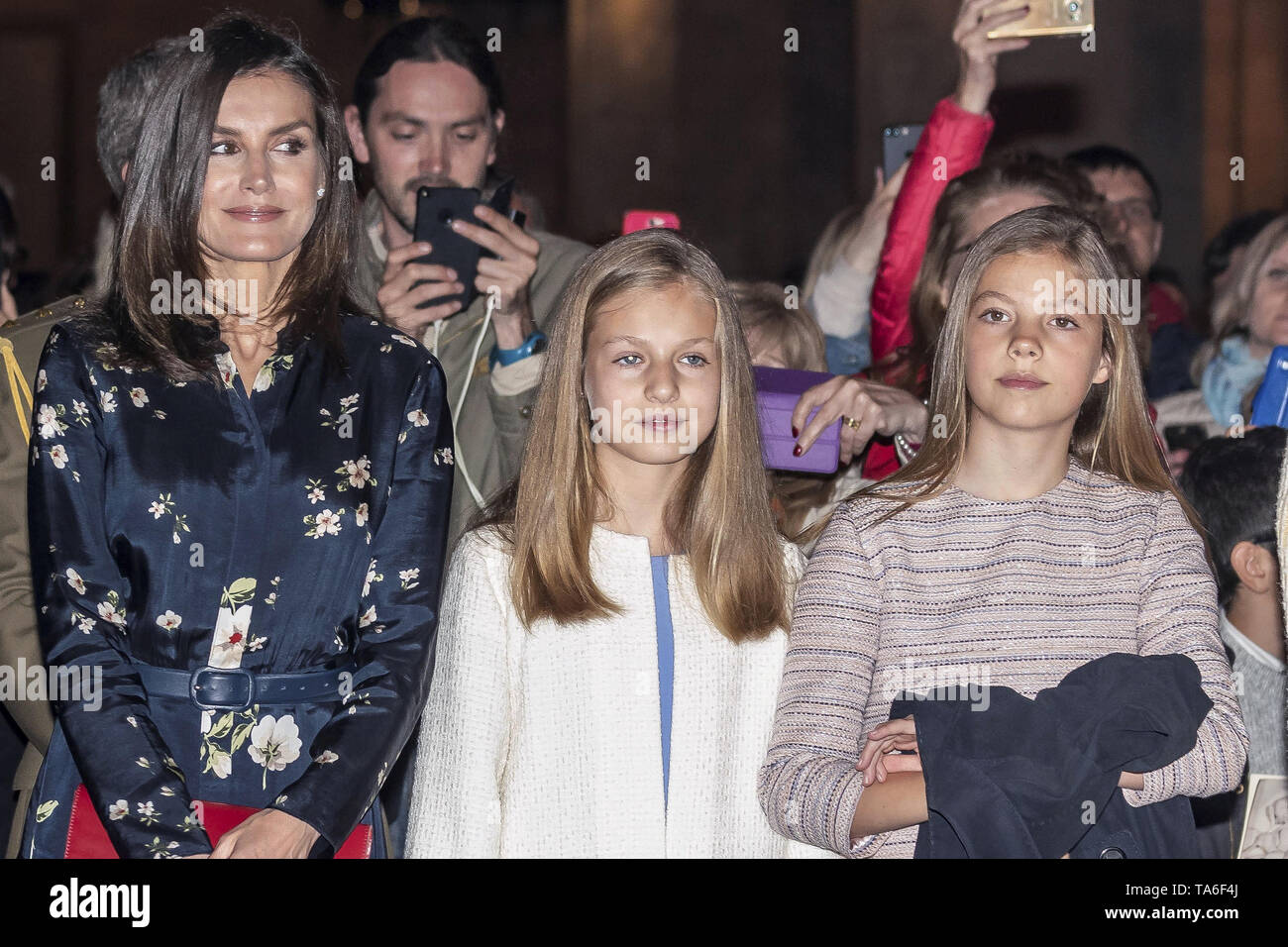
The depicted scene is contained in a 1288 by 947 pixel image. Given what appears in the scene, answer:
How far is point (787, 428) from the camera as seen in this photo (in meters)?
2.71

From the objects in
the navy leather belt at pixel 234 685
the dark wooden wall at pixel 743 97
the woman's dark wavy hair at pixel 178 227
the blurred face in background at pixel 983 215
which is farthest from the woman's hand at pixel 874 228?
the dark wooden wall at pixel 743 97

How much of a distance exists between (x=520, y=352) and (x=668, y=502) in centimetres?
55

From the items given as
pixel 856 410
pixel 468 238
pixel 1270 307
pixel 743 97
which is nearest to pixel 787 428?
pixel 856 410

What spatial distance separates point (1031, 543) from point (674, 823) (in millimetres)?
651

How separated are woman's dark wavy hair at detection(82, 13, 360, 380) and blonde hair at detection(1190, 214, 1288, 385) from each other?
8.16ft

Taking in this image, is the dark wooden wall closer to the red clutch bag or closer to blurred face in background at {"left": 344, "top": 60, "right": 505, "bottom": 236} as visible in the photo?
blurred face in background at {"left": 344, "top": 60, "right": 505, "bottom": 236}

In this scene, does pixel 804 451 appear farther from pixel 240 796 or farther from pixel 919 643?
pixel 240 796

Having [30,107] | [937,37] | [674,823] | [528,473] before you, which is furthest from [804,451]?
[30,107]

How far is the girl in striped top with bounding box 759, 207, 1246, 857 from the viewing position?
7.00ft

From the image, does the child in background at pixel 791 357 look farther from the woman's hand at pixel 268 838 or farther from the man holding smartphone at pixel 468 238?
the woman's hand at pixel 268 838

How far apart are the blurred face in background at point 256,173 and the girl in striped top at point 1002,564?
36.0 inches

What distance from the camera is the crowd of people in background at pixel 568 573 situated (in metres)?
2.04

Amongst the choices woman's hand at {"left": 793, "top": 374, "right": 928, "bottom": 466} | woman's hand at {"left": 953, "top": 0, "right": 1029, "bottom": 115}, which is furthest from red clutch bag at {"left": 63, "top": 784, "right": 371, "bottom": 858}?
woman's hand at {"left": 953, "top": 0, "right": 1029, "bottom": 115}

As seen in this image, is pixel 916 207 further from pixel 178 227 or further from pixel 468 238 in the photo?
pixel 178 227
